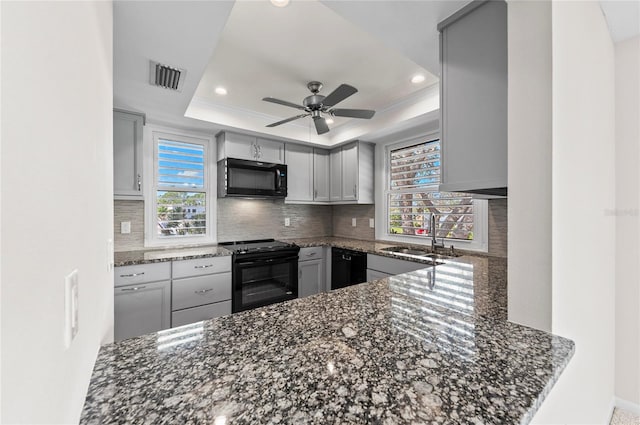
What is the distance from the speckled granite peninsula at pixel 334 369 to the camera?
534 mm

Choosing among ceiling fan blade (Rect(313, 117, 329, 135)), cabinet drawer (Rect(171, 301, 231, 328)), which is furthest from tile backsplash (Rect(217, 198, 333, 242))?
ceiling fan blade (Rect(313, 117, 329, 135))

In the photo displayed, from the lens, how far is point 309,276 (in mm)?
3484

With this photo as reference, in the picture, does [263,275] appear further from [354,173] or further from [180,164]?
[354,173]

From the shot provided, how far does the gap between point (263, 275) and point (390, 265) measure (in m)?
1.37

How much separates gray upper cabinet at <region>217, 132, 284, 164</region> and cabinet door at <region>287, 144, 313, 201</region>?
0.17 meters

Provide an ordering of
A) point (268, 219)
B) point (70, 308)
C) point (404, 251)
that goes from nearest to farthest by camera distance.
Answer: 1. point (70, 308)
2. point (404, 251)
3. point (268, 219)

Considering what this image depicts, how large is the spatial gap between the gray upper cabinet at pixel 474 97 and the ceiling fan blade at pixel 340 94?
25.1 inches

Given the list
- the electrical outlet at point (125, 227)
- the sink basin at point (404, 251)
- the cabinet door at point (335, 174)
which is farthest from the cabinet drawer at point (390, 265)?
the electrical outlet at point (125, 227)

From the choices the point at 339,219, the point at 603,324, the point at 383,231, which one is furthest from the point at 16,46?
the point at 339,219

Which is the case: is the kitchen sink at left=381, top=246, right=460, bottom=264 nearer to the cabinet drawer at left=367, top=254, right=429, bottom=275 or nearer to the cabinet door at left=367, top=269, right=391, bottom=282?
the cabinet drawer at left=367, top=254, right=429, bottom=275

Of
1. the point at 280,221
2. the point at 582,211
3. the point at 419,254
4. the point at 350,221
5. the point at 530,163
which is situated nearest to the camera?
the point at 530,163

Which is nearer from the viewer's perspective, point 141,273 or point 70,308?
point 70,308

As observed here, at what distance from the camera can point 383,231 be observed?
3.76 meters

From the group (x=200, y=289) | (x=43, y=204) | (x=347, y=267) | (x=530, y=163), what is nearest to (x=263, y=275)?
(x=200, y=289)
